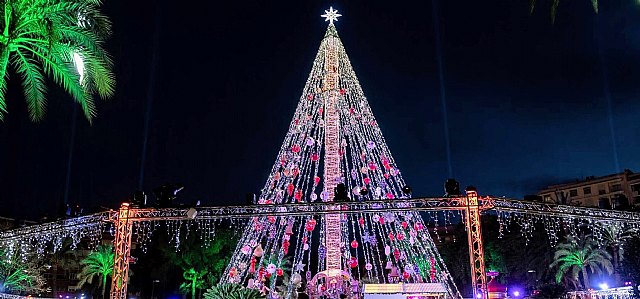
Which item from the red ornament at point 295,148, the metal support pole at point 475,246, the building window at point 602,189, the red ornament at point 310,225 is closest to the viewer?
the metal support pole at point 475,246

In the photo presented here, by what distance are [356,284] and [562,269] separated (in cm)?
2078

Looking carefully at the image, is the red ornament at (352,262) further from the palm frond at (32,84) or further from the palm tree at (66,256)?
the palm tree at (66,256)

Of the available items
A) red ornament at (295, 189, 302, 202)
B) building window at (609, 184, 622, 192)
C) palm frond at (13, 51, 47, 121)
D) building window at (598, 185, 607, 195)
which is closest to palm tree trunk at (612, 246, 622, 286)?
red ornament at (295, 189, 302, 202)

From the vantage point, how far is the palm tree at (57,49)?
10.9 meters

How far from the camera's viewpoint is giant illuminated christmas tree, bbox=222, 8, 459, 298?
667 inches

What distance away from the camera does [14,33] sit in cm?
1104

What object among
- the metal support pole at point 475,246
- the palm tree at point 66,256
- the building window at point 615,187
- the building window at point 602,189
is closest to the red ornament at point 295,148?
the metal support pole at point 475,246

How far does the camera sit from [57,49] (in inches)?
457

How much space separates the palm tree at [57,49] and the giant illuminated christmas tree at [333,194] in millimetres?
6513

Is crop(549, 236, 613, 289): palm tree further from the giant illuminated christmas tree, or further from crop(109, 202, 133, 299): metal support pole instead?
crop(109, 202, 133, 299): metal support pole

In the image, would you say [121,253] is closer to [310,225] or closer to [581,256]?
[310,225]

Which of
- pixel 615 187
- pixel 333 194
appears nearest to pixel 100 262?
pixel 333 194

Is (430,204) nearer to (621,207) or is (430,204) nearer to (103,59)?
(621,207)

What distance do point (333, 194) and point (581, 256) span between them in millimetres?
21479
